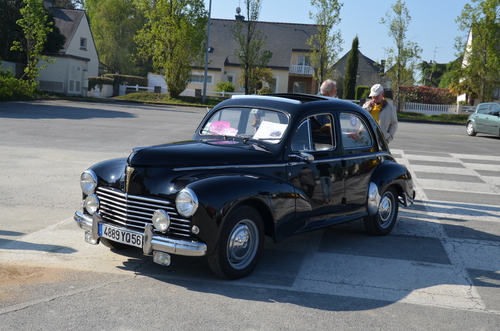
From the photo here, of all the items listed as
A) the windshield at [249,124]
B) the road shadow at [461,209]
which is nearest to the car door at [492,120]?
the road shadow at [461,209]

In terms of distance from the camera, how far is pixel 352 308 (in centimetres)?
466

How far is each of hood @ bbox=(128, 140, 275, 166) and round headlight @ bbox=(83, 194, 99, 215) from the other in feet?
2.01

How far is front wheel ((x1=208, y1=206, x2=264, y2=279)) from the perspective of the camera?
196 inches

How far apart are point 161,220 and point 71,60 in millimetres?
39606

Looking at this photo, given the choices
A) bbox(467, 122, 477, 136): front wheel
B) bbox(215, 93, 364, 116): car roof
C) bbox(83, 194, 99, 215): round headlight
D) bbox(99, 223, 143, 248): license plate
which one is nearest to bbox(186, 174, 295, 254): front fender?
bbox(99, 223, 143, 248): license plate

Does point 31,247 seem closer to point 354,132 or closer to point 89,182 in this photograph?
point 89,182

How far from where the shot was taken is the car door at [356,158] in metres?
6.61

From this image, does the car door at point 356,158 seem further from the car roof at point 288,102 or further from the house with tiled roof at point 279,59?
the house with tiled roof at point 279,59

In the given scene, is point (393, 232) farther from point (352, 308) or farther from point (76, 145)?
point (76, 145)

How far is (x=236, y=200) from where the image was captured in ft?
16.3

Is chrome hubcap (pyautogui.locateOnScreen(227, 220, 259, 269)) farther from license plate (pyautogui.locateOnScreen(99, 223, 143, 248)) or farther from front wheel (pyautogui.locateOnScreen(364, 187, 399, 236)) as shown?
front wheel (pyautogui.locateOnScreen(364, 187, 399, 236))

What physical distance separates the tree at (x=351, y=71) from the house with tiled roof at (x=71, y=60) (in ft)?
73.1

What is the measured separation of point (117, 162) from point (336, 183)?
2.47 metres

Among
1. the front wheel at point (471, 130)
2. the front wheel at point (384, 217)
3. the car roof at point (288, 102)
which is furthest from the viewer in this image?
the front wheel at point (471, 130)
